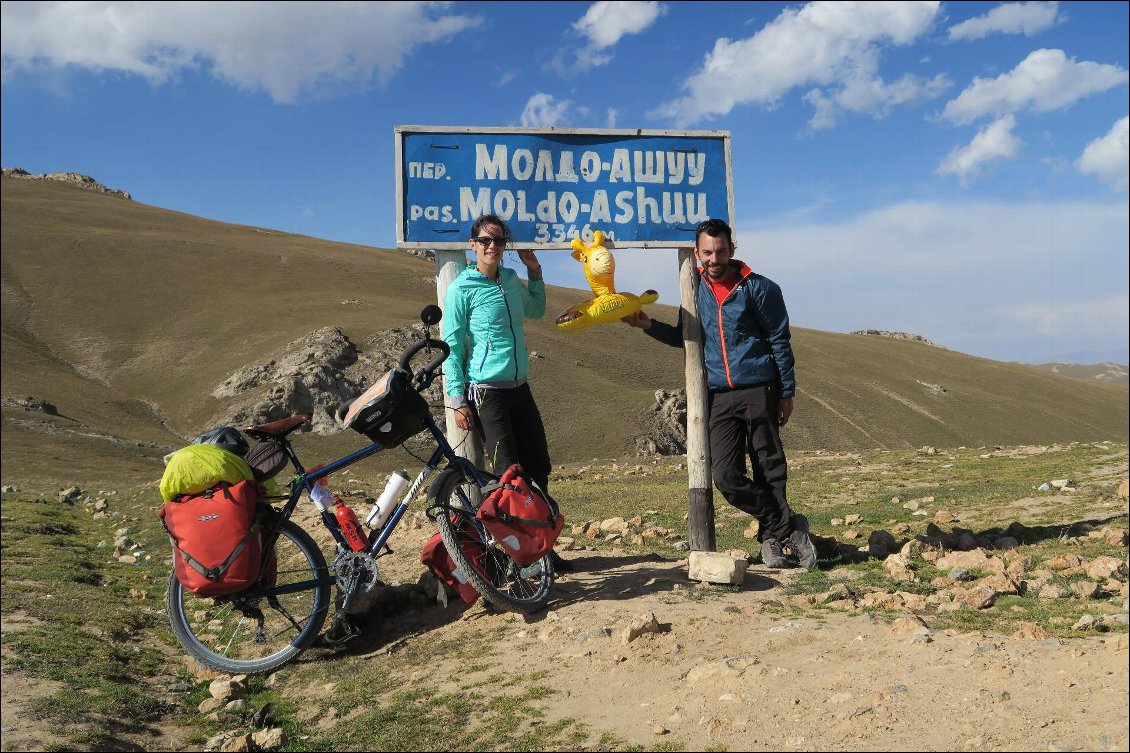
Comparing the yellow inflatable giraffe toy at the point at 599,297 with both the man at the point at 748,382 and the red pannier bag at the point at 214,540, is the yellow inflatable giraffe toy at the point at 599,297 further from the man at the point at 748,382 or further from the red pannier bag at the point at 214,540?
the red pannier bag at the point at 214,540

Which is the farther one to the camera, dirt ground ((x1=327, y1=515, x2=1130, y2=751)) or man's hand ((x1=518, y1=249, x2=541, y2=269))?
man's hand ((x1=518, y1=249, x2=541, y2=269))

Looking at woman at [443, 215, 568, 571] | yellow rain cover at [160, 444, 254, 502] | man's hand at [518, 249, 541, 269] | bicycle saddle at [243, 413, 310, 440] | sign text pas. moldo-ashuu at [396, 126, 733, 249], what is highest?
sign text pas. moldo-ashuu at [396, 126, 733, 249]

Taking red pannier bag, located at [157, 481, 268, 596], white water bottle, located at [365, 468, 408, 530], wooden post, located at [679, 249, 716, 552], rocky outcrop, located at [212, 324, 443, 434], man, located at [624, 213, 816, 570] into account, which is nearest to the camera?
red pannier bag, located at [157, 481, 268, 596]

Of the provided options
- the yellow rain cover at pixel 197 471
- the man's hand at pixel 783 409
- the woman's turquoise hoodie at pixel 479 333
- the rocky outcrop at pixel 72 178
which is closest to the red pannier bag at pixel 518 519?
the woman's turquoise hoodie at pixel 479 333

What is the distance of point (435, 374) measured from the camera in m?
6.14

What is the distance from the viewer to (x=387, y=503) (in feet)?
18.9

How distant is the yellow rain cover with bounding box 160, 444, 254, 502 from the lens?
17.8 ft

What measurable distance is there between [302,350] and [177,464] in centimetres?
5648

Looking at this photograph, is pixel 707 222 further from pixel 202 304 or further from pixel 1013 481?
pixel 202 304

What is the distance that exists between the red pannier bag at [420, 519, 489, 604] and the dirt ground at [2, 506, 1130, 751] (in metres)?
0.17

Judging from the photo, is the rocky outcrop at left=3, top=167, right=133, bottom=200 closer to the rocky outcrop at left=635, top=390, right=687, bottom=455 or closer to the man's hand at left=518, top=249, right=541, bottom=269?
the rocky outcrop at left=635, top=390, right=687, bottom=455

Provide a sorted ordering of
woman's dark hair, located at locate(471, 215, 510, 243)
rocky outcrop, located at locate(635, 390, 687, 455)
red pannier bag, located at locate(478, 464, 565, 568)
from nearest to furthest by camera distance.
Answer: red pannier bag, located at locate(478, 464, 565, 568) < woman's dark hair, located at locate(471, 215, 510, 243) < rocky outcrop, located at locate(635, 390, 687, 455)

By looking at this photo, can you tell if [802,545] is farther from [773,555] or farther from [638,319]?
[638,319]

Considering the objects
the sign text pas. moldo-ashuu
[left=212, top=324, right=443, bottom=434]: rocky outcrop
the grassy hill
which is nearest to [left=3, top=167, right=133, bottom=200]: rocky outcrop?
the grassy hill
